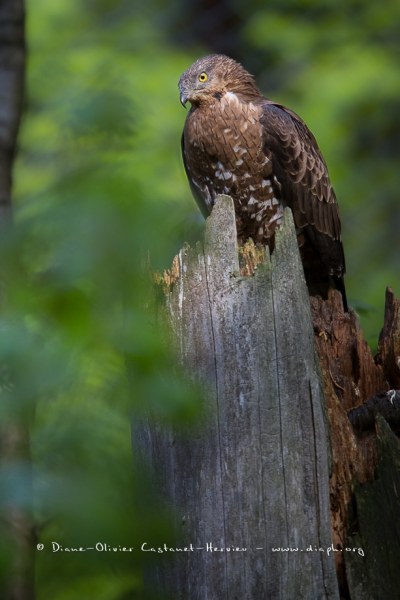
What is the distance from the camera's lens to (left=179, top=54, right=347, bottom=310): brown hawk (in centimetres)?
467

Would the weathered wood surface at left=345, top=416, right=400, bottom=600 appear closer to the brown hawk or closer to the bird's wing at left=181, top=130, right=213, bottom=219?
the brown hawk

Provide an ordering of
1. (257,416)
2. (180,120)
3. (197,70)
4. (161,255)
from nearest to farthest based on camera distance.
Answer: (161,255) → (257,416) → (197,70) → (180,120)

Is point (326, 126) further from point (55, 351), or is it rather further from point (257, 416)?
point (55, 351)

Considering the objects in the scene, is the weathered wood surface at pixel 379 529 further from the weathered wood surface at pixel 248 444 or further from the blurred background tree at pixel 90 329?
the blurred background tree at pixel 90 329

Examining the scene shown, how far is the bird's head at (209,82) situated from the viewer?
4.79 metres

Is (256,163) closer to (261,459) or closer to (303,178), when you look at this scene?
(303,178)

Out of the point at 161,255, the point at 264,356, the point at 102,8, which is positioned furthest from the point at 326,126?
the point at 161,255

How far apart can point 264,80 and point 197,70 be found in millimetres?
1528

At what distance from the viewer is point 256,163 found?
467cm

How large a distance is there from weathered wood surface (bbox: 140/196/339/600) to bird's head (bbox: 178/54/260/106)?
2025 mm

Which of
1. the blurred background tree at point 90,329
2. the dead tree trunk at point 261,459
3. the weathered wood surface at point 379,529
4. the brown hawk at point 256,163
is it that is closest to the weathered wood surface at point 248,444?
the dead tree trunk at point 261,459

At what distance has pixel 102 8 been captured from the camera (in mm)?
5691

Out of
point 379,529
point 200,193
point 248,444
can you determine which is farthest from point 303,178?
point 379,529

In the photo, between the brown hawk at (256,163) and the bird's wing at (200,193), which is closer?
the brown hawk at (256,163)
